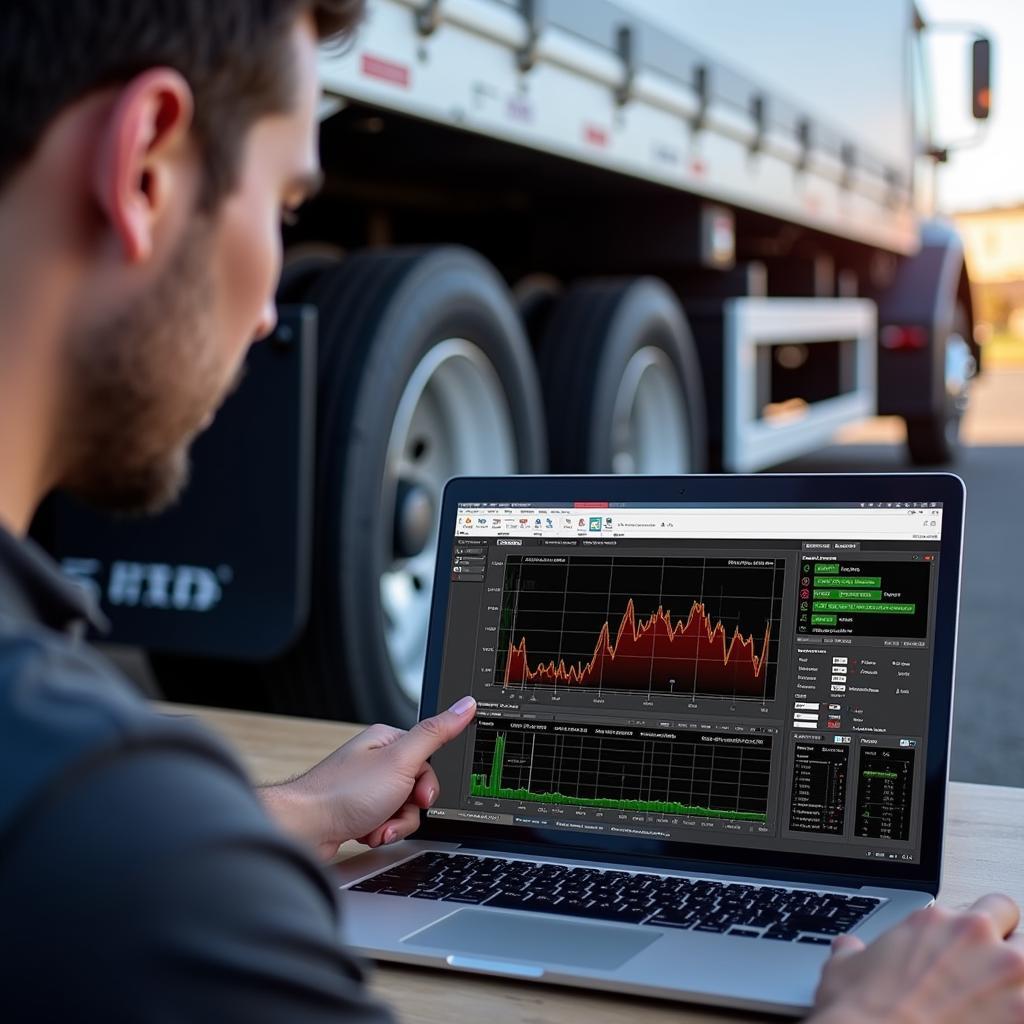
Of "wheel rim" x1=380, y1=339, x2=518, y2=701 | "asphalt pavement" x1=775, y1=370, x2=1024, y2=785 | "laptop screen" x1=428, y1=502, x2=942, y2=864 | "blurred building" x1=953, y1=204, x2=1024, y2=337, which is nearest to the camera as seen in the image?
"laptop screen" x1=428, y1=502, x2=942, y2=864

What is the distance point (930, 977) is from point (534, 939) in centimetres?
30

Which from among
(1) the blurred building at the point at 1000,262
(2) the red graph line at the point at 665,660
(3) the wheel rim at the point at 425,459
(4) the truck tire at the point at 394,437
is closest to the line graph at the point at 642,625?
(2) the red graph line at the point at 665,660

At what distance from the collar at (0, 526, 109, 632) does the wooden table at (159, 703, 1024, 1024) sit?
1.35ft

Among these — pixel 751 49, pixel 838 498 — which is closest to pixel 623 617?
pixel 838 498

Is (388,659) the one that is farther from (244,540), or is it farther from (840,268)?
(840,268)

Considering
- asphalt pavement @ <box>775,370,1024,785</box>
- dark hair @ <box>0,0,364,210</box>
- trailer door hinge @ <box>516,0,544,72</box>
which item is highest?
trailer door hinge @ <box>516,0,544,72</box>

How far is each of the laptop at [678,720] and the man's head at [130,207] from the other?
482 millimetres

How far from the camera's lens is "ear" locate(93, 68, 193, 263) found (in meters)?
0.68

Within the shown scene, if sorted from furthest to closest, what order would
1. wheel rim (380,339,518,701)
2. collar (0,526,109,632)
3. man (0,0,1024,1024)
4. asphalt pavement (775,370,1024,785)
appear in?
asphalt pavement (775,370,1024,785), wheel rim (380,339,518,701), collar (0,526,109,632), man (0,0,1024,1024)

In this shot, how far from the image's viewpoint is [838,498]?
1314 millimetres

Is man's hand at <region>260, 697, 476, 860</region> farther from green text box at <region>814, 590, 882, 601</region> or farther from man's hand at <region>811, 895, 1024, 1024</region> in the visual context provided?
man's hand at <region>811, 895, 1024, 1024</region>

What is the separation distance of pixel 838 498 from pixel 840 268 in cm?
735

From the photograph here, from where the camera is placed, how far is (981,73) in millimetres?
7707

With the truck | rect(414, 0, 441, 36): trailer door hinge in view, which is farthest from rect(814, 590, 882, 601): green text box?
rect(414, 0, 441, 36): trailer door hinge
